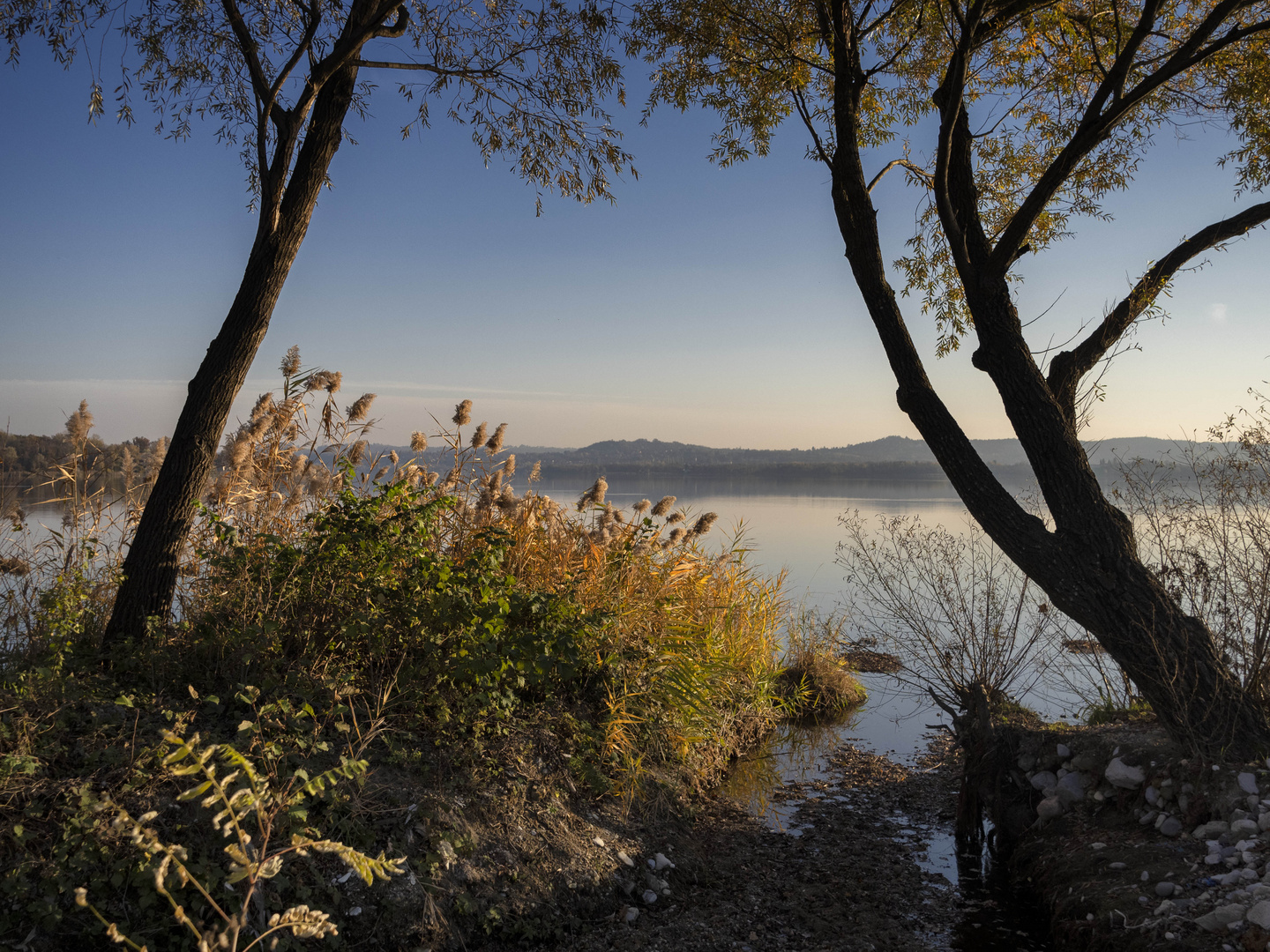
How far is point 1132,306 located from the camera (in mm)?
5469

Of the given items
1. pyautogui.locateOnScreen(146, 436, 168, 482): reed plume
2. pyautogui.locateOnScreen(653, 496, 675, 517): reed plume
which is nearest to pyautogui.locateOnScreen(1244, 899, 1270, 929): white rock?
pyautogui.locateOnScreen(653, 496, 675, 517): reed plume

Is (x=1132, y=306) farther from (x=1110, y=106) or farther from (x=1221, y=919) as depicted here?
(x=1221, y=919)

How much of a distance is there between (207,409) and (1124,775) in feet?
18.7

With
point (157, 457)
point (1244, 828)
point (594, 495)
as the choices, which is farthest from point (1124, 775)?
point (157, 457)

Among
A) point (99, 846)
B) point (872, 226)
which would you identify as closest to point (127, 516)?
point (99, 846)

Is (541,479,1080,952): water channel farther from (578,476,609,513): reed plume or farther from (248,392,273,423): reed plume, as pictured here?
(248,392,273,423): reed plume

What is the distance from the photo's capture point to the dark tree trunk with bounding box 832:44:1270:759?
4.34 meters

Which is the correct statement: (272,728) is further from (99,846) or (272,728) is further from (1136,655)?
(1136,655)

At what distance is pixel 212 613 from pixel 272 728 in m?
1.01

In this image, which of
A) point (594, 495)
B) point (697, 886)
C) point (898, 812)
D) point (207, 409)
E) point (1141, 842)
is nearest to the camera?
point (1141, 842)

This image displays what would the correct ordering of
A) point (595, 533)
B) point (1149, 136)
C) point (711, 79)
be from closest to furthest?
point (595, 533) < point (1149, 136) < point (711, 79)

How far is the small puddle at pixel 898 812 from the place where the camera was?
396cm

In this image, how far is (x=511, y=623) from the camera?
15.4ft

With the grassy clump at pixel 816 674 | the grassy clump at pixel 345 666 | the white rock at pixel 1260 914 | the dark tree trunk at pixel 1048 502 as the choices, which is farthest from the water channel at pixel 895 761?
the dark tree trunk at pixel 1048 502
